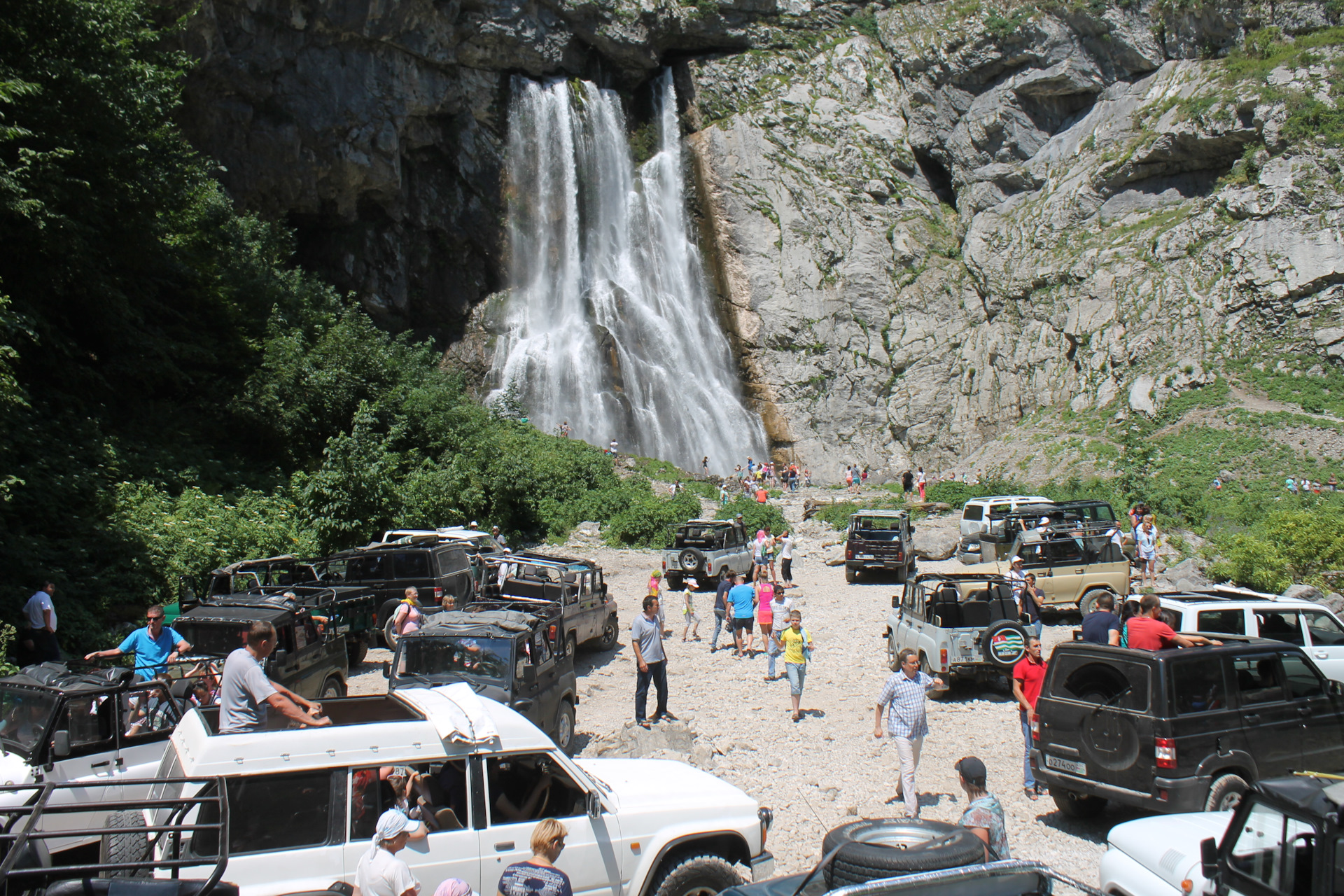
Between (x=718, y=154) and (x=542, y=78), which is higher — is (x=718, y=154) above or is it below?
below

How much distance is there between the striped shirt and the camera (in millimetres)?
7801

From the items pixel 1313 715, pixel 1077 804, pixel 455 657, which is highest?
pixel 455 657

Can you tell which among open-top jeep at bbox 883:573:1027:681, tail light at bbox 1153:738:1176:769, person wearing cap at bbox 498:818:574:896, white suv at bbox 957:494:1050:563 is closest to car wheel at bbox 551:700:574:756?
open-top jeep at bbox 883:573:1027:681

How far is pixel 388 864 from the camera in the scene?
14.5 ft

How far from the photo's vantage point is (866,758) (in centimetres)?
958

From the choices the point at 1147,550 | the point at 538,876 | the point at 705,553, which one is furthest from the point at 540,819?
the point at 1147,550

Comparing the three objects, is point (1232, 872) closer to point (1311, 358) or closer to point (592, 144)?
point (1311, 358)

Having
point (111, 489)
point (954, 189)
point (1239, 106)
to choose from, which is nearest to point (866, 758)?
point (111, 489)

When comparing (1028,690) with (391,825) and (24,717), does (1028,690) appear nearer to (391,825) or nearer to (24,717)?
(391,825)

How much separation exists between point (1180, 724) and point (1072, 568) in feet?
31.5

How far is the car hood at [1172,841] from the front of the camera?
502cm

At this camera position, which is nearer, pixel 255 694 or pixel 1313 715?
pixel 255 694

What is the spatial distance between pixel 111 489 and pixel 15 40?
9624 mm

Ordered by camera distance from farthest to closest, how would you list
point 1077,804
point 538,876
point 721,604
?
1. point 721,604
2. point 1077,804
3. point 538,876
